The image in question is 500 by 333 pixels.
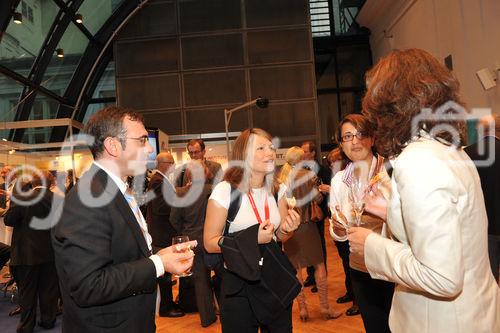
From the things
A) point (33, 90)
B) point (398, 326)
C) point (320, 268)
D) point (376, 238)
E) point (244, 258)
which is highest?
point (33, 90)

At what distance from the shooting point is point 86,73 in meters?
13.3

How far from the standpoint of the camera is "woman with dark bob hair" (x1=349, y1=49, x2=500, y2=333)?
44.5 inches

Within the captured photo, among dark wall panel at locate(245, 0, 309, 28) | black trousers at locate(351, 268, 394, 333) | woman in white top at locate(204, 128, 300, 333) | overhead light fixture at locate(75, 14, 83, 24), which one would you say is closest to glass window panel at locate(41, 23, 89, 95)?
overhead light fixture at locate(75, 14, 83, 24)

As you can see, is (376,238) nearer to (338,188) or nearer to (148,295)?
(148,295)

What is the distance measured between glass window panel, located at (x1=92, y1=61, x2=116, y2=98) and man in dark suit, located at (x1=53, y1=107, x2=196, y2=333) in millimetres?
12688

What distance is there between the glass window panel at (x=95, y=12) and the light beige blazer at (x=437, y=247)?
495 inches

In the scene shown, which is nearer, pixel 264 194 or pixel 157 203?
pixel 264 194

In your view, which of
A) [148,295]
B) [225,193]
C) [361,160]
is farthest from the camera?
[361,160]

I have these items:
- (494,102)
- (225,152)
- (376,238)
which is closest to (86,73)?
(225,152)

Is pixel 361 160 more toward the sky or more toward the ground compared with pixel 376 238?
more toward the sky

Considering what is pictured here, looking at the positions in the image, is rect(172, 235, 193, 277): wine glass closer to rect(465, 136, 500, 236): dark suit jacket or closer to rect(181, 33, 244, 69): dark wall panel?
rect(465, 136, 500, 236): dark suit jacket

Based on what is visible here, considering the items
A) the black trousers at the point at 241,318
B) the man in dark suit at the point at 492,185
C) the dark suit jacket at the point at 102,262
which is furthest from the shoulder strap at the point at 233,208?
the man in dark suit at the point at 492,185

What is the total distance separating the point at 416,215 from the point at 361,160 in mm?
1595

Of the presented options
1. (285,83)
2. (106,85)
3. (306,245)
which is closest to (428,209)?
(306,245)
